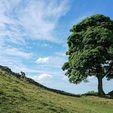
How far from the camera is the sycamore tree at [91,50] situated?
5581 centimetres

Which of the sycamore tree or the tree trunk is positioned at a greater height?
the sycamore tree

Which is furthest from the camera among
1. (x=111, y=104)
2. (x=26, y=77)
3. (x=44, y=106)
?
(x=26, y=77)

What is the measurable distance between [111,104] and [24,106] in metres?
21.6

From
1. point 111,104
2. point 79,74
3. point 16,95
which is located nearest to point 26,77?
point 79,74

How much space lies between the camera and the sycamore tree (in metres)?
55.8

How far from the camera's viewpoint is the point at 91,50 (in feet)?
182

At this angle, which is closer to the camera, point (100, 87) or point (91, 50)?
point (91, 50)

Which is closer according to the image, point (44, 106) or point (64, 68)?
point (44, 106)

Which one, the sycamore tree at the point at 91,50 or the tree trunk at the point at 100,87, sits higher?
the sycamore tree at the point at 91,50

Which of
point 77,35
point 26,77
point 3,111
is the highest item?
point 77,35

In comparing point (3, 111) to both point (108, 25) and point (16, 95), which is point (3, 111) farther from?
point (108, 25)

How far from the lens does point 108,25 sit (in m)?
59.2

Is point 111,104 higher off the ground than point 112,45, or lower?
lower

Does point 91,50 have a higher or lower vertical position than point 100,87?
higher
